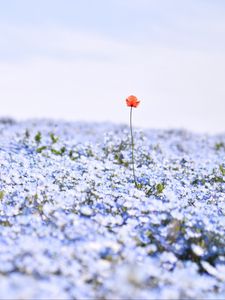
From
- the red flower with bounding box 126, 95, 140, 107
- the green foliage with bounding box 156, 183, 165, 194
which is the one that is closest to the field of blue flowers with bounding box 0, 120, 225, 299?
the green foliage with bounding box 156, 183, 165, 194

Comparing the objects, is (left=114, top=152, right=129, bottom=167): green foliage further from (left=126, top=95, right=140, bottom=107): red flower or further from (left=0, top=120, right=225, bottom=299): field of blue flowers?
(left=126, top=95, right=140, bottom=107): red flower

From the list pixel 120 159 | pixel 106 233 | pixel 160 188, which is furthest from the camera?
pixel 120 159

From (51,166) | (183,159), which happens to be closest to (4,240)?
(51,166)

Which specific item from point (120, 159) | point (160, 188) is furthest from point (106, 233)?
point (120, 159)

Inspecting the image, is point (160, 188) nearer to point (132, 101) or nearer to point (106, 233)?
point (132, 101)

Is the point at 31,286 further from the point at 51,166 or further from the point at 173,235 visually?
the point at 51,166

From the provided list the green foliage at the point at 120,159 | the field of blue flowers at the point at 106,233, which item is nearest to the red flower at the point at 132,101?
the field of blue flowers at the point at 106,233

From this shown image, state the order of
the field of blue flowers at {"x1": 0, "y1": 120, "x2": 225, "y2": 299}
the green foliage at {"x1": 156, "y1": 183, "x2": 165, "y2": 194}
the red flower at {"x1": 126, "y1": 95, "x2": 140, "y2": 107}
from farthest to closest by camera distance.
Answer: the red flower at {"x1": 126, "y1": 95, "x2": 140, "y2": 107}, the green foliage at {"x1": 156, "y1": 183, "x2": 165, "y2": 194}, the field of blue flowers at {"x1": 0, "y1": 120, "x2": 225, "y2": 299}
